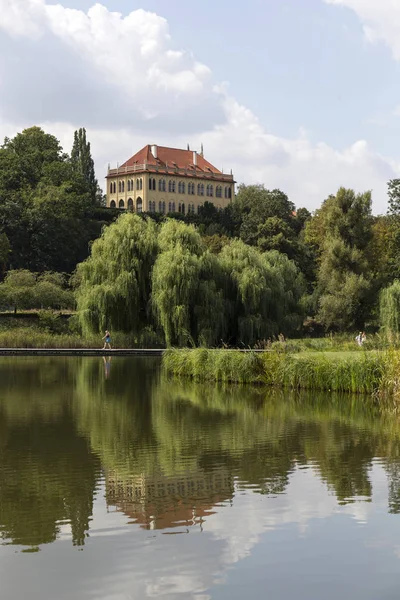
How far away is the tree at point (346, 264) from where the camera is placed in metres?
54.1

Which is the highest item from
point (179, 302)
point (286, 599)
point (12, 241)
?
point (12, 241)

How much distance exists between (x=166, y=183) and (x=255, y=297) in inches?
3049

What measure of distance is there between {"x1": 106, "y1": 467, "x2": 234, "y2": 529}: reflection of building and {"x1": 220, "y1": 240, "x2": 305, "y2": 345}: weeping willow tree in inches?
1067

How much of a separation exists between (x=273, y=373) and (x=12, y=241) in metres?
54.8

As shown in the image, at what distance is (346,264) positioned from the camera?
183ft

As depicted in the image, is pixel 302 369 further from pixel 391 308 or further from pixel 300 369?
pixel 391 308

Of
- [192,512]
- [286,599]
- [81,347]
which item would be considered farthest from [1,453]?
[81,347]

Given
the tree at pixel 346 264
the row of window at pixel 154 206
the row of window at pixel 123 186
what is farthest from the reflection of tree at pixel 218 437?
the row of window at pixel 123 186

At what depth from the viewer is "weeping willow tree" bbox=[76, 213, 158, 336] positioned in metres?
41.8

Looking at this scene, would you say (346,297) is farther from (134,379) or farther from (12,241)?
(12,241)

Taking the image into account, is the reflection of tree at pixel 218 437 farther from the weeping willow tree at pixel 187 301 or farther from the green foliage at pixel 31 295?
the green foliage at pixel 31 295

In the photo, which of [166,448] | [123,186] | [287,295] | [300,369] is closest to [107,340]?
[287,295]

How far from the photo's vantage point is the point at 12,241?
7812 centimetres

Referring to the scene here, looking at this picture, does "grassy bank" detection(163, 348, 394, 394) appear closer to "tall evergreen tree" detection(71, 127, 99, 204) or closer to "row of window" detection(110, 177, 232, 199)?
"tall evergreen tree" detection(71, 127, 99, 204)
